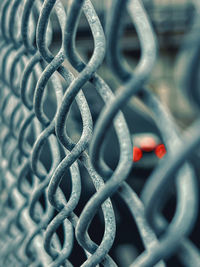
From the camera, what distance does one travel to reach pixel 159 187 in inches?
15.3

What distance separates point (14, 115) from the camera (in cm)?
124

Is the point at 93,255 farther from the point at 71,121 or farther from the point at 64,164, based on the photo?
the point at 71,121

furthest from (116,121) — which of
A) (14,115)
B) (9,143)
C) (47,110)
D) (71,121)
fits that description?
(71,121)

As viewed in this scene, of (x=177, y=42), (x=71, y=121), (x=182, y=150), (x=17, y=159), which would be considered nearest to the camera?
(x=182, y=150)

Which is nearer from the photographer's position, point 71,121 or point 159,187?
point 159,187

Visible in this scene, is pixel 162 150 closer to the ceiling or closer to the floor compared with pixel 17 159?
closer to the floor

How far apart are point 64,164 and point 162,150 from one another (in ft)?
8.07

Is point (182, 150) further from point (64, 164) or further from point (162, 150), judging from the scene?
point (162, 150)

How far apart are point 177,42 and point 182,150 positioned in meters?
9.16

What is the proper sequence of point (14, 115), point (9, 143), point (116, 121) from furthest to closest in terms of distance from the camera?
point (9, 143), point (14, 115), point (116, 121)

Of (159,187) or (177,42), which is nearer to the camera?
(159,187)

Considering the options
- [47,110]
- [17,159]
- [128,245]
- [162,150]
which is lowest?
[128,245]

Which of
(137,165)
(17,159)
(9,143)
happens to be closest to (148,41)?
(17,159)

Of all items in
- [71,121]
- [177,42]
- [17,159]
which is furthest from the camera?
[177,42]
